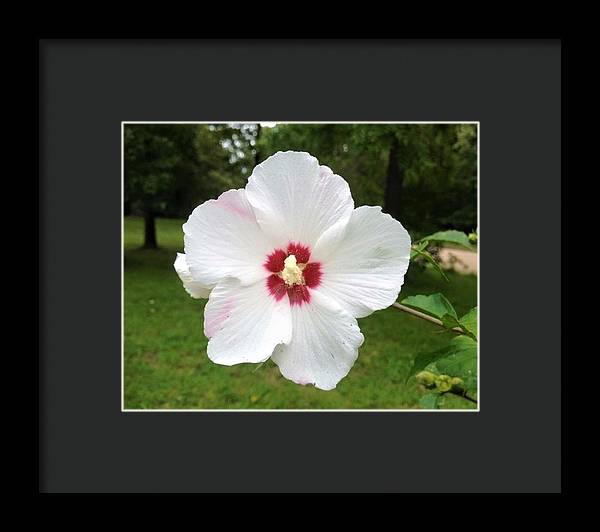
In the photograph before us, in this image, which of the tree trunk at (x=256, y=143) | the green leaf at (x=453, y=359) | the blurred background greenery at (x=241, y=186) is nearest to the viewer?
the green leaf at (x=453, y=359)

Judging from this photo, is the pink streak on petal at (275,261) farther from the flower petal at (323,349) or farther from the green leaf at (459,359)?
the green leaf at (459,359)

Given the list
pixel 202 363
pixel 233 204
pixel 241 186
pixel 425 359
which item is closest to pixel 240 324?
pixel 233 204

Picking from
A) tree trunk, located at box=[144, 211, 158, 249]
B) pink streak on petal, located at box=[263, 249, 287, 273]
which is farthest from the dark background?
pink streak on petal, located at box=[263, 249, 287, 273]

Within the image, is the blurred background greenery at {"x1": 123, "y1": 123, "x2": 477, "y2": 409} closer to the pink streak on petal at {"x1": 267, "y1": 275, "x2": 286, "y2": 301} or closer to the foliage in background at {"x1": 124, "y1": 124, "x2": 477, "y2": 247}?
the foliage in background at {"x1": 124, "y1": 124, "x2": 477, "y2": 247}

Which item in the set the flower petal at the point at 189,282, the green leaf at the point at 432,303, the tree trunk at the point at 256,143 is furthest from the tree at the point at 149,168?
the flower petal at the point at 189,282

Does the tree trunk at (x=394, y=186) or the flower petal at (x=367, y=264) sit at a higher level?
the tree trunk at (x=394, y=186)
